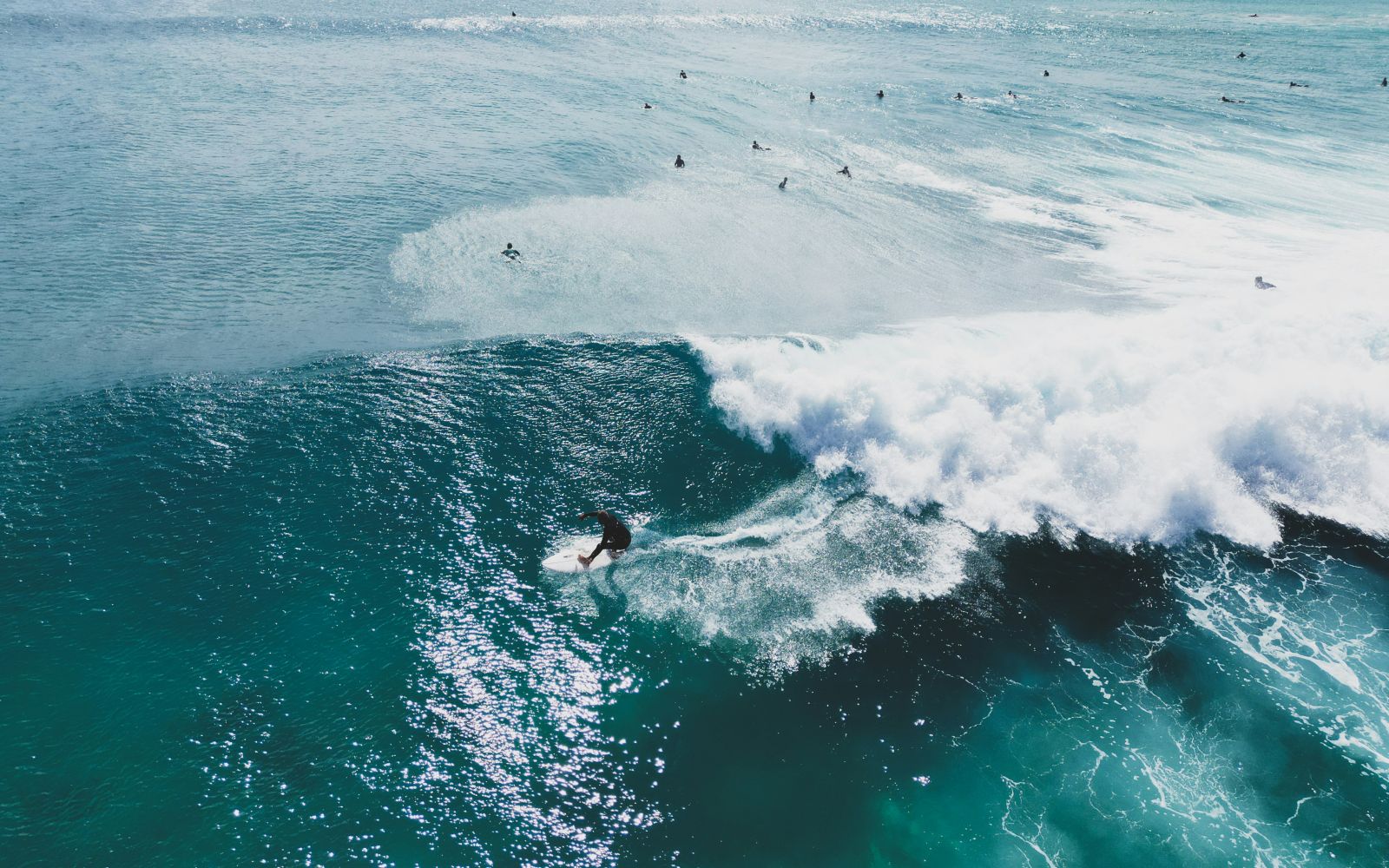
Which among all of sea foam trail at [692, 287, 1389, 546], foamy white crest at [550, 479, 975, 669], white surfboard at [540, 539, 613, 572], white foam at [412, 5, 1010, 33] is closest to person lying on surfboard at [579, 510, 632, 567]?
white surfboard at [540, 539, 613, 572]

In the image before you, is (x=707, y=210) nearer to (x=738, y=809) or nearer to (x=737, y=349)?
(x=737, y=349)

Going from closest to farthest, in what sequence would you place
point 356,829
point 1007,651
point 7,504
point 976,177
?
1. point 356,829
2. point 1007,651
3. point 7,504
4. point 976,177

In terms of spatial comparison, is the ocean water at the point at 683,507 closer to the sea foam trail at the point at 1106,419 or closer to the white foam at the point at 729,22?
the sea foam trail at the point at 1106,419

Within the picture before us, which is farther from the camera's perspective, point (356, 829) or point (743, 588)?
point (743, 588)

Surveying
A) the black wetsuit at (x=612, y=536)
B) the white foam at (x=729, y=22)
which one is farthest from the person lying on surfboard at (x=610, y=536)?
the white foam at (x=729, y=22)

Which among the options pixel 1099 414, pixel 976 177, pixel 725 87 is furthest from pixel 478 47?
pixel 1099 414

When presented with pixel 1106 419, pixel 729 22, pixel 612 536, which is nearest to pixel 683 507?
pixel 612 536
